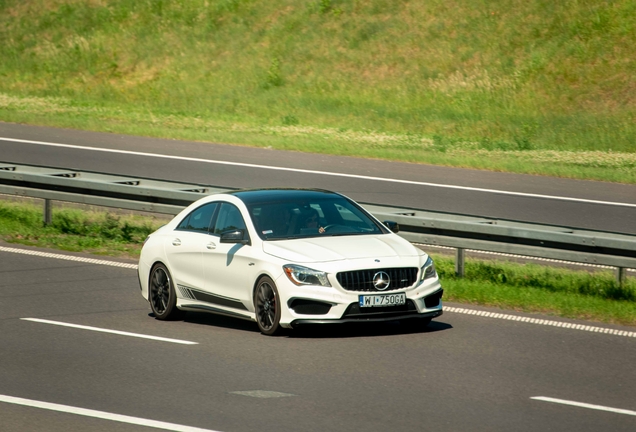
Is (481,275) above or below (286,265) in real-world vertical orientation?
below

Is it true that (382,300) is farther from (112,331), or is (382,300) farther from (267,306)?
(112,331)

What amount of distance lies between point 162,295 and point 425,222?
381 centimetres

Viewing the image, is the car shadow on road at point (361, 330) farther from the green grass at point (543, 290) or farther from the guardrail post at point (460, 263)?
the guardrail post at point (460, 263)

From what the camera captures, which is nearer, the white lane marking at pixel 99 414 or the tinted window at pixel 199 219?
the white lane marking at pixel 99 414

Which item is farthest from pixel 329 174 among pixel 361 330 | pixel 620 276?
pixel 361 330

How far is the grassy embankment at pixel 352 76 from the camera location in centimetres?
2839

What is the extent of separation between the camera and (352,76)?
34.8 metres

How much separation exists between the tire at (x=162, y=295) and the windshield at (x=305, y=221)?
133 cm

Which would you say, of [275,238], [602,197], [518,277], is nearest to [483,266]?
[518,277]

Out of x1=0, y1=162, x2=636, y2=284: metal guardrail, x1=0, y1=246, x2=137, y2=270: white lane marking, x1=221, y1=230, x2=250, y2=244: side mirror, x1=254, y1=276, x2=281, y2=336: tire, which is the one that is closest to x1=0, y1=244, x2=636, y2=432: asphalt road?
x1=254, y1=276, x2=281, y2=336: tire

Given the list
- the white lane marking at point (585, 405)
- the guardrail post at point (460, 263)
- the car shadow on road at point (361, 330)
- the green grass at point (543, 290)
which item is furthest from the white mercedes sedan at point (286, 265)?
the white lane marking at point (585, 405)

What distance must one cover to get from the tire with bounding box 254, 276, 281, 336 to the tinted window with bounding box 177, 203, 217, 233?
138cm

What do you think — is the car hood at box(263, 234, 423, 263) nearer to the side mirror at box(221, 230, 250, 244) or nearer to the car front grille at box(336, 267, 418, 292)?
the car front grille at box(336, 267, 418, 292)

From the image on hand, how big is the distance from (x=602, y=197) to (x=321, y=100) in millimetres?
13443
